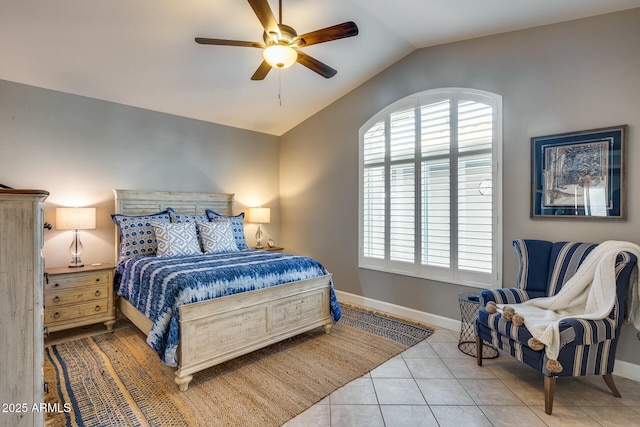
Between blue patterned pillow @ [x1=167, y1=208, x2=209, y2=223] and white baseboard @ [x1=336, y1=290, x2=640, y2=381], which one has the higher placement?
blue patterned pillow @ [x1=167, y1=208, x2=209, y2=223]

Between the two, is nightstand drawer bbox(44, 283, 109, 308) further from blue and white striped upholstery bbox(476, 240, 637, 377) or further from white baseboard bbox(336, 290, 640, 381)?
blue and white striped upholstery bbox(476, 240, 637, 377)

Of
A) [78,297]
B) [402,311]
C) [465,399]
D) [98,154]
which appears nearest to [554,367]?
[465,399]

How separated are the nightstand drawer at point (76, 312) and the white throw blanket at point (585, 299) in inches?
153

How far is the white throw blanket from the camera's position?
2.03 metres

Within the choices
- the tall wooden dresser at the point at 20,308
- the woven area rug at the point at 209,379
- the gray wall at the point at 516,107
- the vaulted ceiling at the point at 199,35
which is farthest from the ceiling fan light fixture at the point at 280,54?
the woven area rug at the point at 209,379

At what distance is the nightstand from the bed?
0.13m

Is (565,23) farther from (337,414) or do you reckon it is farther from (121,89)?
(121,89)

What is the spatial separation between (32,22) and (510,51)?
4162 mm

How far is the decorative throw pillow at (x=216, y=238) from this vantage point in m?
3.61

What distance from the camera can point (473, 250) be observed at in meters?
3.21

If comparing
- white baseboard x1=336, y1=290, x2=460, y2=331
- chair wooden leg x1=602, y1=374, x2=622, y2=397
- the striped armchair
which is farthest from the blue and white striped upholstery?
white baseboard x1=336, y1=290, x2=460, y2=331

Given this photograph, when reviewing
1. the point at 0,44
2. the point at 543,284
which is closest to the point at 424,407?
the point at 543,284

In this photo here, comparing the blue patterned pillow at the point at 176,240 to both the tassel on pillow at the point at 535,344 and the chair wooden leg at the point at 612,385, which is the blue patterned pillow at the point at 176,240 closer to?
the tassel on pillow at the point at 535,344

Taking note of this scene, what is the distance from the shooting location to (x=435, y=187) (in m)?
3.47
